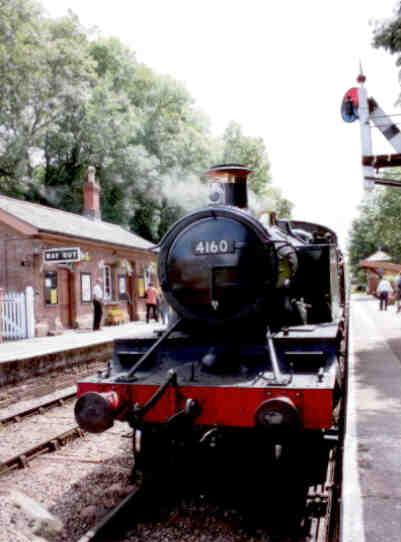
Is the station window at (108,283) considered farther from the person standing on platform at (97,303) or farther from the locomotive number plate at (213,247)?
the locomotive number plate at (213,247)

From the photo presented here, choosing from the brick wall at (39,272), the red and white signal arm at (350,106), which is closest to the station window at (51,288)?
the brick wall at (39,272)

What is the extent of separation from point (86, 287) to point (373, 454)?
14.7 meters

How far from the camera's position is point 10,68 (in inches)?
1029

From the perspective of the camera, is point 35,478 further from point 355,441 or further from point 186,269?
point 355,441

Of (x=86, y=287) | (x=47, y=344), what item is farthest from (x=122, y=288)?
(x=47, y=344)

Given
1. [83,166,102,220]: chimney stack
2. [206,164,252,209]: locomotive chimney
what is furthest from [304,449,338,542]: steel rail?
[83,166,102,220]: chimney stack

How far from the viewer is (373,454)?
4359 millimetres

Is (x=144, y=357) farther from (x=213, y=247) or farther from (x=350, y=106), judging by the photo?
(x=350, y=106)

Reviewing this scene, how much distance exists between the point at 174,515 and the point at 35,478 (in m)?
1.56

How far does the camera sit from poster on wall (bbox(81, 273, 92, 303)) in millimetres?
17859

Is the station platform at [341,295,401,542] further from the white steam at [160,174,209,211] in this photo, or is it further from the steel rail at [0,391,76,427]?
the white steam at [160,174,209,211]

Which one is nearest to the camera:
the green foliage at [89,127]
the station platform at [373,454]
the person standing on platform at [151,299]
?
the station platform at [373,454]

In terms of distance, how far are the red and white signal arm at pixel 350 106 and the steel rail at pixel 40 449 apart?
5.97m

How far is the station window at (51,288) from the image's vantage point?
16062 mm
